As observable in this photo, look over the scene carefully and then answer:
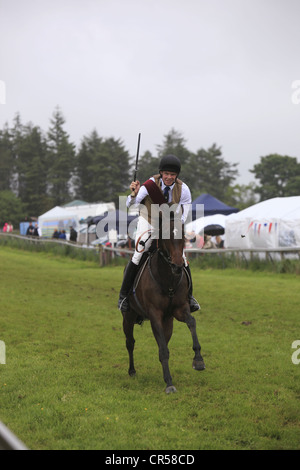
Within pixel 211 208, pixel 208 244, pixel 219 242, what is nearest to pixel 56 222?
pixel 211 208

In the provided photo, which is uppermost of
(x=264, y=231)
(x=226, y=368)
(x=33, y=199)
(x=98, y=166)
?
(x=98, y=166)

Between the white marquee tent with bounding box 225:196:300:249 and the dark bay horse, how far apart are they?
16217 mm

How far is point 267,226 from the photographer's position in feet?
77.0

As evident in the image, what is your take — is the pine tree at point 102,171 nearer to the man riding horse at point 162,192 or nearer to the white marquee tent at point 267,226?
the white marquee tent at point 267,226

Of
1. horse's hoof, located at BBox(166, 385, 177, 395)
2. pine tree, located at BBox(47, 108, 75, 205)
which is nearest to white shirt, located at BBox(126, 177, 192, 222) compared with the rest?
horse's hoof, located at BBox(166, 385, 177, 395)

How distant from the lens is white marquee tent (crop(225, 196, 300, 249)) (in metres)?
22.7

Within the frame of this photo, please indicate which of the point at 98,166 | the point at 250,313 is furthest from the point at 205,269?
the point at 98,166

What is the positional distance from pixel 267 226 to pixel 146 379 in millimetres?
17471

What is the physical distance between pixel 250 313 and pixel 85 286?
753 cm

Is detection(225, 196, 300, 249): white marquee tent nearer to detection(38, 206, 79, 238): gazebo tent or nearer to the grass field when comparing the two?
the grass field

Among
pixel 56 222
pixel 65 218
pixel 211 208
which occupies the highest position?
pixel 211 208

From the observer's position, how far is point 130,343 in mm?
7617

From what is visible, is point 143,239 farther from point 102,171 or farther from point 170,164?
Result: point 102,171
